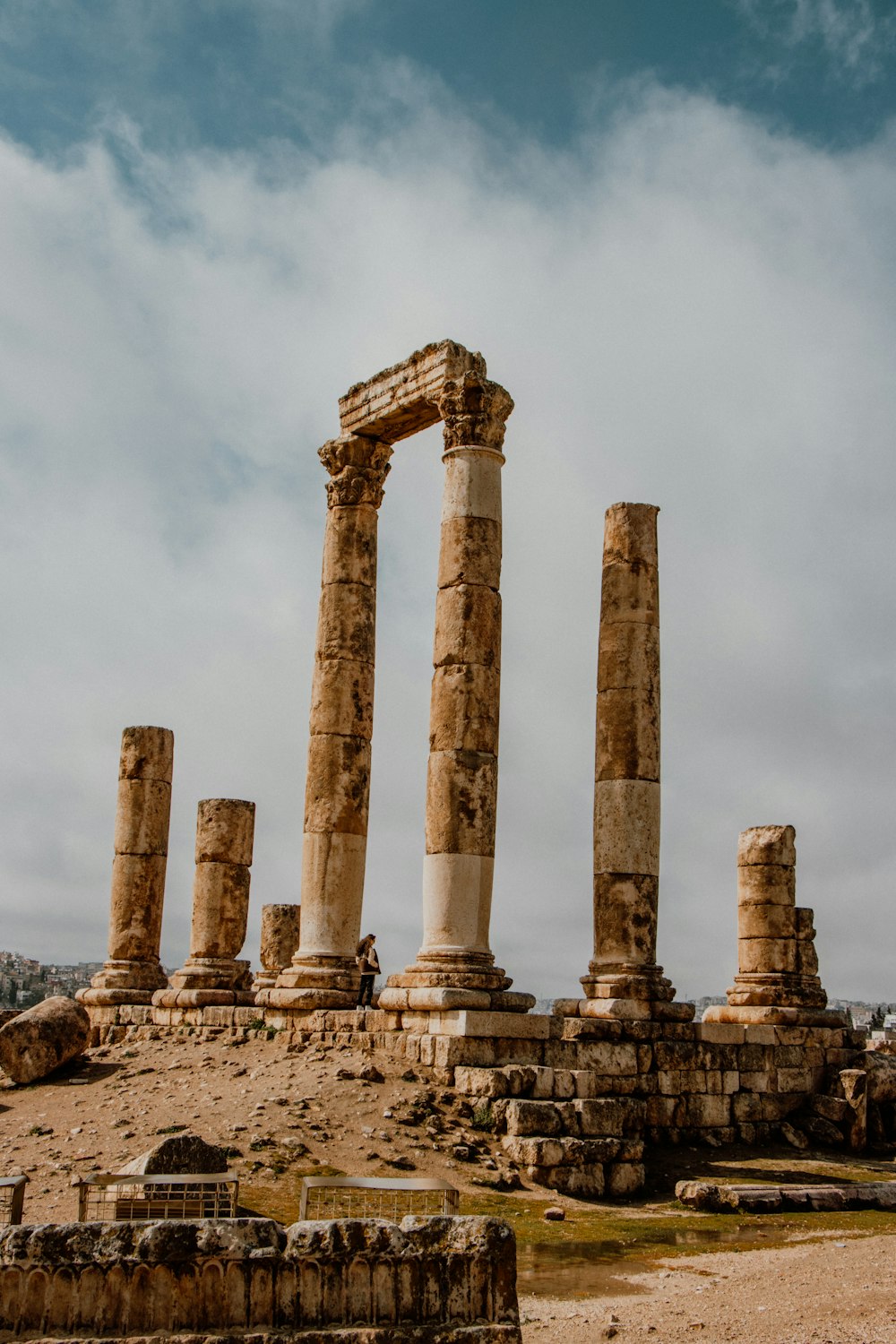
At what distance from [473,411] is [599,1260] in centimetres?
1224

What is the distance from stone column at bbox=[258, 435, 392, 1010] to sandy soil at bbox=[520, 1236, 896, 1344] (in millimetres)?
9719

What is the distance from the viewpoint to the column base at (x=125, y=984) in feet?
82.5

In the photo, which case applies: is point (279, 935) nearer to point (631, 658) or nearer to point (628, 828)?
point (628, 828)

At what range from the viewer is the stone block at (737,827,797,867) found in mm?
25562

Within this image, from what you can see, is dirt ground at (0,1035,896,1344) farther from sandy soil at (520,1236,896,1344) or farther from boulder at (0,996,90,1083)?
boulder at (0,996,90,1083)

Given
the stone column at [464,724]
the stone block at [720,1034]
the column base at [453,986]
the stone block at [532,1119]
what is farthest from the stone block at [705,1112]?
the stone block at [532,1119]

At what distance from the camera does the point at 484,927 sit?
18.7 m

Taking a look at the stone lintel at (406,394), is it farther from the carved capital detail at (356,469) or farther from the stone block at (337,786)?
the stone block at (337,786)

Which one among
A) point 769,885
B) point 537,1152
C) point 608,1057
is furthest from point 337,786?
point 769,885

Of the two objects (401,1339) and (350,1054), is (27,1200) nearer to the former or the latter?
(350,1054)

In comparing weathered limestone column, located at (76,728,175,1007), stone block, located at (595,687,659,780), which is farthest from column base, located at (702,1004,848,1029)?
weathered limestone column, located at (76,728,175,1007)

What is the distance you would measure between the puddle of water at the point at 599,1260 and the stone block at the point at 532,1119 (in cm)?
254

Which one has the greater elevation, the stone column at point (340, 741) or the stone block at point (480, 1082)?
the stone column at point (340, 741)

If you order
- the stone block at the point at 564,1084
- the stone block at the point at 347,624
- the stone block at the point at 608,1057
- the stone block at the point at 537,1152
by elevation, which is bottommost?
the stone block at the point at 537,1152
